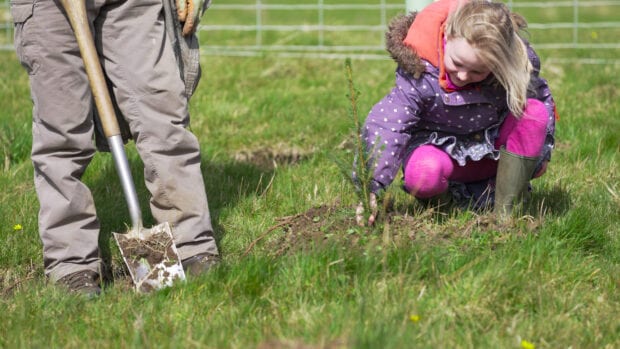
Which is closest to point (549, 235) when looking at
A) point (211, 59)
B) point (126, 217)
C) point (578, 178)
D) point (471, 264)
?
point (471, 264)

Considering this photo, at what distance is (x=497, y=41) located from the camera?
3.50m

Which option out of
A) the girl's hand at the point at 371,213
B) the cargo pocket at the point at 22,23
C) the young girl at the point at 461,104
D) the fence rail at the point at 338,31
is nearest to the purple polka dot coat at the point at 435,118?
the young girl at the point at 461,104

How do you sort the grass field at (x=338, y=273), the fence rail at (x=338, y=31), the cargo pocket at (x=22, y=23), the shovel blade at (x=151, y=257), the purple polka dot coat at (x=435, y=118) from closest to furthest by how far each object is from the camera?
the grass field at (x=338, y=273)
the shovel blade at (x=151, y=257)
the cargo pocket at (x=22, y=23)
the purple polka dot coat at (x=435, y=118)
the fence rail at (x=338, y=31)

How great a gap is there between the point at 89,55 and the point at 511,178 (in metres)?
1.76

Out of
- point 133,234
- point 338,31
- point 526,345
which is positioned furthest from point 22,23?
point 338,31

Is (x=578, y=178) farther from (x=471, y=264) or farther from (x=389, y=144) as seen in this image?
(x=471, y=264)

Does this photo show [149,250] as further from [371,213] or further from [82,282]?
[371,213]

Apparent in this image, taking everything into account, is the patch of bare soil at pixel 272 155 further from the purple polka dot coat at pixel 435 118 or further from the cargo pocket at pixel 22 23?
the cargo pocket at pixel 22 23

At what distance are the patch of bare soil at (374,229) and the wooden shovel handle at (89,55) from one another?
80cm

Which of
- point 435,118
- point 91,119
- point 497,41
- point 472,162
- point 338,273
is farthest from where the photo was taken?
point 472,162

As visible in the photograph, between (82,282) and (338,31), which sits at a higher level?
(82,282)

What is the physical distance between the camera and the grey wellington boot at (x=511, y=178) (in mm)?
3793

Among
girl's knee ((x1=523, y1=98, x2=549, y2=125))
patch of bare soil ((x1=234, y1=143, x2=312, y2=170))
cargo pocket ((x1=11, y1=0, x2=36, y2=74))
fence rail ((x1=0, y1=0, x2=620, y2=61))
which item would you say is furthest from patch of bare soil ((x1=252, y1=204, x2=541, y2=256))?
fence rail ((x1=0, y1=0, x2=620, y2=61))

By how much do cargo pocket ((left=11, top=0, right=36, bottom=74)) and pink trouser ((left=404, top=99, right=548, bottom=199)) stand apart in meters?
1.65
